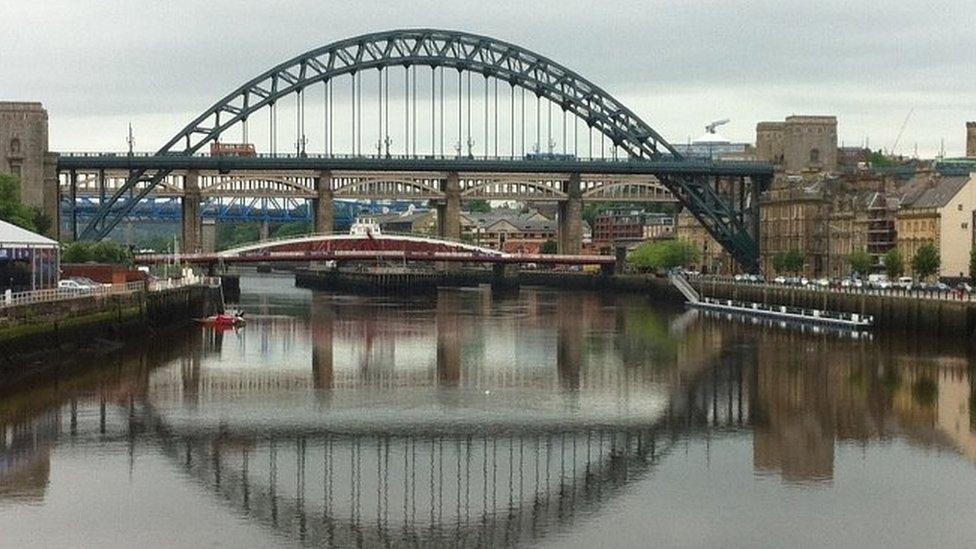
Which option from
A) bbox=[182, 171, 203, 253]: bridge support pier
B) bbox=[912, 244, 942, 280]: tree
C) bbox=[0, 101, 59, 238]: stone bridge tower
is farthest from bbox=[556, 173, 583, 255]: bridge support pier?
bbox=[912, 244, 942, 280]: tree

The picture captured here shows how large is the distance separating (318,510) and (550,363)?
33333 millimetres

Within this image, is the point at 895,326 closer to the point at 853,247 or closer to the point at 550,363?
the point at 550,363

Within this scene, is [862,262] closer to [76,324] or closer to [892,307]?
[892,307]

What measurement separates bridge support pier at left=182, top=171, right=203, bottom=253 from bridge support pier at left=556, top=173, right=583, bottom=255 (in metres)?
31.3

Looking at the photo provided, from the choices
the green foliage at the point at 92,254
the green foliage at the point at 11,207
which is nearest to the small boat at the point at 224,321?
the green foliage at the point at 11,207

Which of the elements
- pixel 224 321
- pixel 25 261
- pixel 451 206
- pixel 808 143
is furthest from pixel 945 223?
pixel 25 261

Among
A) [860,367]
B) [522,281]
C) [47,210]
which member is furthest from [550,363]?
[522,281]

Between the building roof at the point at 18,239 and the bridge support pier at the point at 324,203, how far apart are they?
61601 mm

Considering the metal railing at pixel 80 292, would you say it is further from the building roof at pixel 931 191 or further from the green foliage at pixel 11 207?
the building roof at pixel 931 191

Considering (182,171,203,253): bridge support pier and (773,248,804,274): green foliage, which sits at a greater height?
(182,171,203,253): bridge support pier

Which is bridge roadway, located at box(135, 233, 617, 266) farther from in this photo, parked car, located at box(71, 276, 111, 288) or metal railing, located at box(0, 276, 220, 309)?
parked car, located at box(71, 276, 111, 288)

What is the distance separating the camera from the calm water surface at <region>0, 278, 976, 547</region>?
37.2m

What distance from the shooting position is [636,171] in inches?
5645

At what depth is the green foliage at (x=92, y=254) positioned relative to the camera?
368 ft
